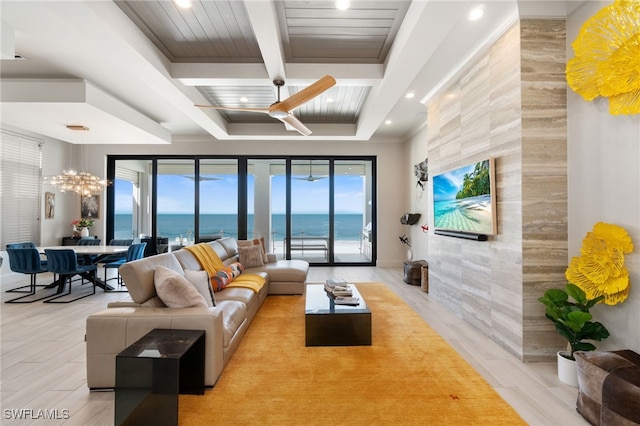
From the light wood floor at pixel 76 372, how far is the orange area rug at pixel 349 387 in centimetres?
20

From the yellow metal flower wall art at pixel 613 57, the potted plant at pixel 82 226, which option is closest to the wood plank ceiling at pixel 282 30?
the yellow metal flower wall art at pixel 613 57

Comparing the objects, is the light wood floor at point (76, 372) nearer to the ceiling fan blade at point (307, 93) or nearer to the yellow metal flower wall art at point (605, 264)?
the yellow metal flower wall art at point (605, 264)

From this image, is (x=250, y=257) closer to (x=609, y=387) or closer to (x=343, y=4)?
(x=343, y=4)

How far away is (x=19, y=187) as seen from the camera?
575 cm

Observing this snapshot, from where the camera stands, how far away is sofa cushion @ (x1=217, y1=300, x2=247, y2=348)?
95.0 inches

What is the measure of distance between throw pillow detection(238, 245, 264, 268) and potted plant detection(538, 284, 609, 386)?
3.85m

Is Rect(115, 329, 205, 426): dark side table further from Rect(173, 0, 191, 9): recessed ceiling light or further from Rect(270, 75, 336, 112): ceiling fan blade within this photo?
Rect(173, 0, 191, 9): recessed ceiling light

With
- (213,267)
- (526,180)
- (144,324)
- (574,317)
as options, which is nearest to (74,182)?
(213,267)

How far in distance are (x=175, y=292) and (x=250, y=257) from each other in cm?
252

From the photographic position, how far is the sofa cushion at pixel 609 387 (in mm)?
1563

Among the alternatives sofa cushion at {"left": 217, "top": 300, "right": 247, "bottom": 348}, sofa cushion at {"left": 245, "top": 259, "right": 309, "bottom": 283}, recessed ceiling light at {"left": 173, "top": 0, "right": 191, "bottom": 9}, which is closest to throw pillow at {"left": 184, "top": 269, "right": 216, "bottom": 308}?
sofa cushion at {"left": 217, "top": 300, "right": 247, "bottom": 348}

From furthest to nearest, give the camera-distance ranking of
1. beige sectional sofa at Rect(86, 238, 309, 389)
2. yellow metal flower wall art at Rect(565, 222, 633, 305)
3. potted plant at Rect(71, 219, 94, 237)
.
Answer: potted plant at Rect(71, 219, 94, 237)
beige sectional sofa at Rect(86, 238, 309, 389)
yellow metal flower wall art at Rect(565, 222, 633, 305)

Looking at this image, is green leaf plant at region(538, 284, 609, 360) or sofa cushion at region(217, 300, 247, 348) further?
sofa cushion at region(217, 300, 247, 348)

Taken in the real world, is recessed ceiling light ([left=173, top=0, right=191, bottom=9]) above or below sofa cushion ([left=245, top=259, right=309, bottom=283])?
above
